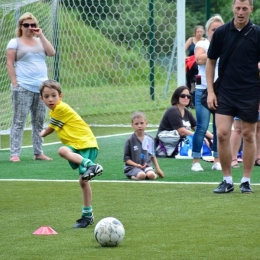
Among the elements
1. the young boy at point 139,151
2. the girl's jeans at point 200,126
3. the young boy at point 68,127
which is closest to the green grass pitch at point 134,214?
the young boy at point 139,151

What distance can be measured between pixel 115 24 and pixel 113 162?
8.03m

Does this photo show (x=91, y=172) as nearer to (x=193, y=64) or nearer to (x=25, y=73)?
(x=25, y=73)

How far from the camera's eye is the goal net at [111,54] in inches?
762

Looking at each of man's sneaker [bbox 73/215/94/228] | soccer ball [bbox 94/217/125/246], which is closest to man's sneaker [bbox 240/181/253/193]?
man's sneaker [bbox 73/215/94/228]

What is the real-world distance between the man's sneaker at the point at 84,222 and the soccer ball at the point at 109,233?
859 mm

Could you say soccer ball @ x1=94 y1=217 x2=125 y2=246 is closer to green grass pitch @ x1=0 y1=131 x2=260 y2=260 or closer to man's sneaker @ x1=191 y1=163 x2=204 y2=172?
green grass pitch @ x1=0 y1=131 x2=260 y2=260

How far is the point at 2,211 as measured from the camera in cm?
891

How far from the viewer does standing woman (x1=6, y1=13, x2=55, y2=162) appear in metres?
13.0

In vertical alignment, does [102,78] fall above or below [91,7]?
below

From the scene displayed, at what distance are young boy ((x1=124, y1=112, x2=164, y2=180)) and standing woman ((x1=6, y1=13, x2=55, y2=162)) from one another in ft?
7.28

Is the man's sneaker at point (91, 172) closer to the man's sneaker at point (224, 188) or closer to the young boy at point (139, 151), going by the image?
the man's sneaker at point (224, 188)

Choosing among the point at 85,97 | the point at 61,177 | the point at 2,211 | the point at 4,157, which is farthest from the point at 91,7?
the point at 2,211

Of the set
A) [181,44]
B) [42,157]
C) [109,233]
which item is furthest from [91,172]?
[181,44]

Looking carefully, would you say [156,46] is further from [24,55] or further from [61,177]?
[61,177]
